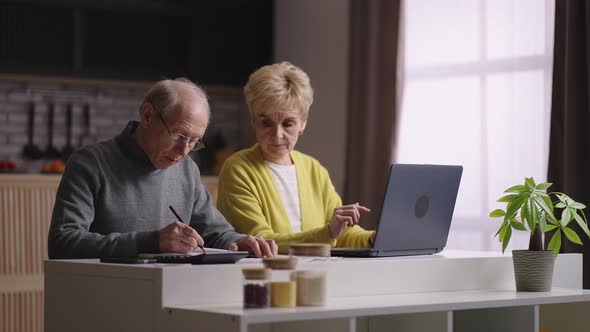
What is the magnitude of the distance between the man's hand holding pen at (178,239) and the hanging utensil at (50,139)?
11.9ft

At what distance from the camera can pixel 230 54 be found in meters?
6.34

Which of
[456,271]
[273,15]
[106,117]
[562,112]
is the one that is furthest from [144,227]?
[273,15]

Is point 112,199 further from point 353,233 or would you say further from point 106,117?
point 106,117

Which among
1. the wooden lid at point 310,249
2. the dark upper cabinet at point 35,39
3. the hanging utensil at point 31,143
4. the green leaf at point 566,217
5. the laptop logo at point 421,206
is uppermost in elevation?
the dark upper cabinet at point 35,39

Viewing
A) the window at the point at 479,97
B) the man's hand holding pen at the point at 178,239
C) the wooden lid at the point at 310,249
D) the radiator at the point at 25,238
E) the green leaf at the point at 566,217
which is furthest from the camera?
the radiator at the point at 25,238

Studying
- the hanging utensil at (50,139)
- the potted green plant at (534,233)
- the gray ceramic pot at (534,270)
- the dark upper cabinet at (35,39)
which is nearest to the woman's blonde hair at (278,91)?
the potted green plant at (534,233)

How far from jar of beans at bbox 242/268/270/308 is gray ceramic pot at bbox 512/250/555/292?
39.9 inches

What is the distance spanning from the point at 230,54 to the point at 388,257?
375 cm

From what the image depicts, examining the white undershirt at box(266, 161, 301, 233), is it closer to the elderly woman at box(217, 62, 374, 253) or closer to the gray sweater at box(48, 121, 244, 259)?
the elderly woman at box(217, 62, 374, 253)

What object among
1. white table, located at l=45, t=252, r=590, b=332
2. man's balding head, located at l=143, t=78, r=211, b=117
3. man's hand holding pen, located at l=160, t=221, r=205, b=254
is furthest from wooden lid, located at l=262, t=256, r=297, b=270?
man's balding head, located at l=143, t=78, r=211, b=117

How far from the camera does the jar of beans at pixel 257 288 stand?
2.12m

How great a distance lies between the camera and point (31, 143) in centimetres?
595

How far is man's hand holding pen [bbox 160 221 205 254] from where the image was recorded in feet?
8.20

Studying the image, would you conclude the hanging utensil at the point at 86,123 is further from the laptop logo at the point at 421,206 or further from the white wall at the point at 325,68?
the laptop logo at the point at 421,206
